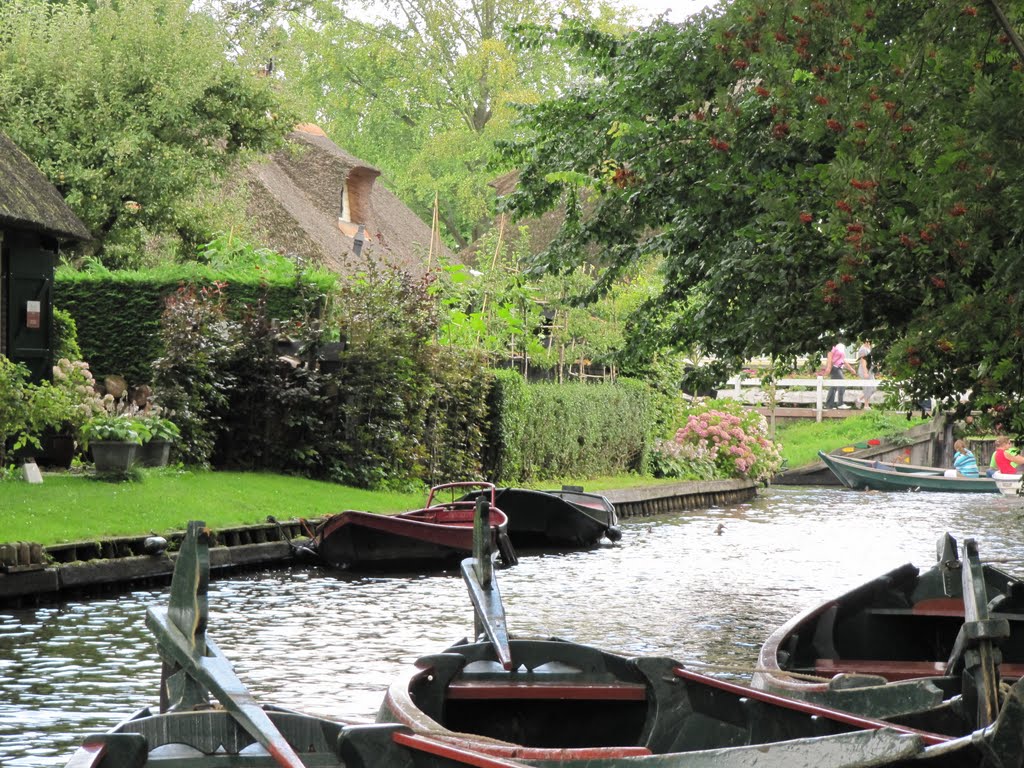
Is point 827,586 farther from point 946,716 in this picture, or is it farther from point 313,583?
point 946,716

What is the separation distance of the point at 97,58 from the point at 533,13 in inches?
986

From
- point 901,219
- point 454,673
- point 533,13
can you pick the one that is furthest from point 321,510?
point 533,13

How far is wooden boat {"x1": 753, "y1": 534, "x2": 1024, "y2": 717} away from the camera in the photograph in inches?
230

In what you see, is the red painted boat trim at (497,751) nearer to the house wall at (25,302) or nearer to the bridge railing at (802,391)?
the house wall at (25,302)

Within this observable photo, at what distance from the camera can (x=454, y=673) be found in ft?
21.1

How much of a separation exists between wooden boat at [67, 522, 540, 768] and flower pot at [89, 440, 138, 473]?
498 inches

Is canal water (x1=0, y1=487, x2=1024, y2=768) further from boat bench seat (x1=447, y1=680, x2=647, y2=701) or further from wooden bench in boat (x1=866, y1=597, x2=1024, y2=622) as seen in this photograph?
boat bench seat (x1=447, y1=680, x2=647, y2=701)

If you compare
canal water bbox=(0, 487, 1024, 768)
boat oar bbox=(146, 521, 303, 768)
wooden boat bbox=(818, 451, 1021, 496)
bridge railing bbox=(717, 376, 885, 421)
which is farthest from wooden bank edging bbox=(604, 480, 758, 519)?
boat oar bbox=(146, 521, 303, 768)

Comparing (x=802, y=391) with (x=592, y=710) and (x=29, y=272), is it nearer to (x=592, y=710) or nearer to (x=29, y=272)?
(x=29, y=272)

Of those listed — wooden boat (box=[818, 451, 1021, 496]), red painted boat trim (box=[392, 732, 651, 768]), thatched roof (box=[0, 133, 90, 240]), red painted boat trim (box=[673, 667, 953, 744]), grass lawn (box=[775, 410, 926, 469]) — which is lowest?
red painted boat trim (box=[392, 732, 651, 768])

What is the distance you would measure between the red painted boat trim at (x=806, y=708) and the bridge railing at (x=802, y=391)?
3755 centimetres

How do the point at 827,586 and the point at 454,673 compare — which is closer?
the point at 454,673

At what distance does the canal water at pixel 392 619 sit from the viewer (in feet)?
31.3

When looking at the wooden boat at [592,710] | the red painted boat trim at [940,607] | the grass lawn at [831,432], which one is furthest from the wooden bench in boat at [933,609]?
the grass lawn at [831,432]
